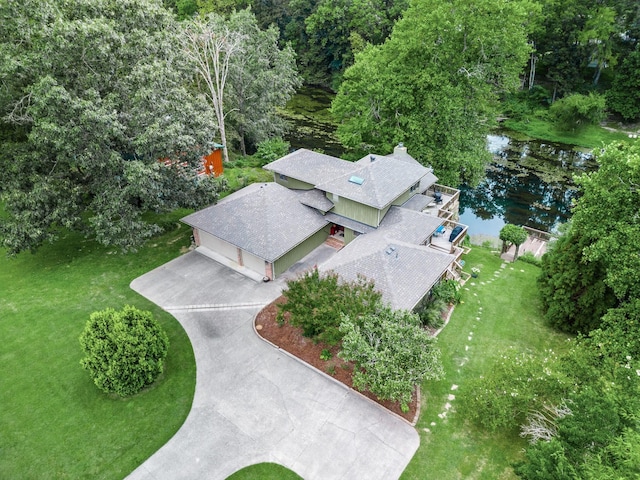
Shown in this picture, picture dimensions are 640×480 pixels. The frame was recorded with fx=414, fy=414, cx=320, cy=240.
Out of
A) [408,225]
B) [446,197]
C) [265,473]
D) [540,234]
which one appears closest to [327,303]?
[265,473]

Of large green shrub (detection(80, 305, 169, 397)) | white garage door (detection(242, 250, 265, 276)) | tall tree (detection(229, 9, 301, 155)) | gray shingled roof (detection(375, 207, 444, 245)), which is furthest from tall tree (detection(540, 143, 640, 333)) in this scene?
tall tree (detection(229, 9, 301, 155))

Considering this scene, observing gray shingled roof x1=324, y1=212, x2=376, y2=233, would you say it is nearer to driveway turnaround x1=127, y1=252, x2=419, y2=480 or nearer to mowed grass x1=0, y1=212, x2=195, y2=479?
driveway turnaround x1=127, y1=252, x2=419, y2=480

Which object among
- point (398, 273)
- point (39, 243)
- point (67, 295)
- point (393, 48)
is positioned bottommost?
point (67, 295)

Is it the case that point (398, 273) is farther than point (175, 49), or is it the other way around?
point (175, 49)

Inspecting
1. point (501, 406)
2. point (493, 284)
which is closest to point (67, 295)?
point (501, 406)

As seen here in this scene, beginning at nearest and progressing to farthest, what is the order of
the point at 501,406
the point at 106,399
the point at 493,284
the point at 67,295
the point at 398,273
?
the point at 501,406 < the point at 106,399 < the point at 398,273 < the point at 67,295 < the point at 493,284

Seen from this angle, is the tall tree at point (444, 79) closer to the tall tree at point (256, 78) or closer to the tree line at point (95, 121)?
the tall tree at point (256, 78)

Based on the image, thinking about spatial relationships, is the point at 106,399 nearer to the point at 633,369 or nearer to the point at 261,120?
the point at 633,369
